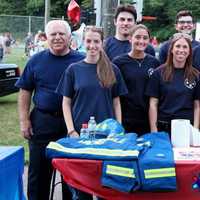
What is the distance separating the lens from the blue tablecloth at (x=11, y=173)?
4.01 m

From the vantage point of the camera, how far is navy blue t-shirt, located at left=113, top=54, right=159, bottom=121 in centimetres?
501

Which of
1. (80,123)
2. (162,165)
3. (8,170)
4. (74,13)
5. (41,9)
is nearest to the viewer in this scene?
(162,165)

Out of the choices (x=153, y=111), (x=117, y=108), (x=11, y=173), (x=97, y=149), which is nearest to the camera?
(x=97, y=149)

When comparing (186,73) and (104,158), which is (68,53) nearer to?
(186,73)

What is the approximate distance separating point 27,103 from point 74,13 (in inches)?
555

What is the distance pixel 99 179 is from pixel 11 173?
2.47 ft

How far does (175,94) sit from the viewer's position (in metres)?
4.78

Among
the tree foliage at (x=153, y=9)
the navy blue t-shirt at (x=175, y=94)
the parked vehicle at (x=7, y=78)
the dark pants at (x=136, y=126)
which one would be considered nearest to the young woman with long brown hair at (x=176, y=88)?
the navy blue t-shirt at (x=175, y=94)

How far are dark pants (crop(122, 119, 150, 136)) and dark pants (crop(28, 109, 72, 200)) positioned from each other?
2.03ft

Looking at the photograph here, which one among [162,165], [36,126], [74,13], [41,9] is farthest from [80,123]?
[41,9]

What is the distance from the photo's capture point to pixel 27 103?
4988 millimetres

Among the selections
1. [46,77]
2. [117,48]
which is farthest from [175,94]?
[46,77]

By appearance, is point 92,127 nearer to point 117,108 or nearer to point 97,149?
point 97,149

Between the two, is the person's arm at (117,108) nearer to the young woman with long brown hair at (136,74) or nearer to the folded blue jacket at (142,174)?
the young woman with long brown hair at (136,74)
